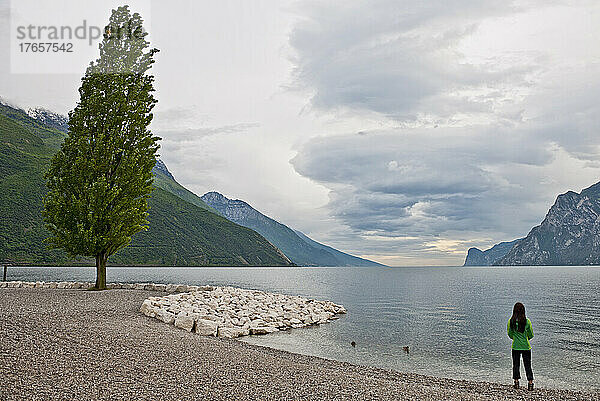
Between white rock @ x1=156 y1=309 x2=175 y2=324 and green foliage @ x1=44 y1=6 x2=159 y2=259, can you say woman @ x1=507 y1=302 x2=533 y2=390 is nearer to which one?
white rock @ x1=156 y1=309 x2=175 y2=324

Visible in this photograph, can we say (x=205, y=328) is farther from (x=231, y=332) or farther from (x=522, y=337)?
(x=522, y=337)

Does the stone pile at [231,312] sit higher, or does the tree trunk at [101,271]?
the tree trunk at [101,271]

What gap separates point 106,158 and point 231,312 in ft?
51.3

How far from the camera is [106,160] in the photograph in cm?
3494

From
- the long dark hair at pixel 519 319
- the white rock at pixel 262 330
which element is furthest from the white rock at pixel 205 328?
the long dark hair at pixel 519 319

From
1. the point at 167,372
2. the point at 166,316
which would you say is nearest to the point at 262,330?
the point at 166,316

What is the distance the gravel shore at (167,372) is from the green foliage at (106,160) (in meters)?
15.5

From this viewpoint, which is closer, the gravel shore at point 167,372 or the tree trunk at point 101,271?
the gravel shore at point 167,372

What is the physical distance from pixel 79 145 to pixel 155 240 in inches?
6759

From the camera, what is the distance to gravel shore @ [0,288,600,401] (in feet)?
36.5

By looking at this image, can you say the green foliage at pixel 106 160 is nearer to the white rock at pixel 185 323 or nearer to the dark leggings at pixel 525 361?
the white rock at pixel 185 323

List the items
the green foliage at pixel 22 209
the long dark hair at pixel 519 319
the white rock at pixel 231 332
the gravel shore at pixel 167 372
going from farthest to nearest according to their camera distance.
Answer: the green foliage at pixel 22 209
the white rock at pixel 231 332
the long dark hair at pixel 519 319
the gravel shore at pixel 167 372

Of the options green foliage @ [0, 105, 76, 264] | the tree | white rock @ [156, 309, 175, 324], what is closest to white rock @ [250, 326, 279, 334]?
white rock @ [156, 309, 175, 324]

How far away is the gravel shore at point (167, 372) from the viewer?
36.5 ft
